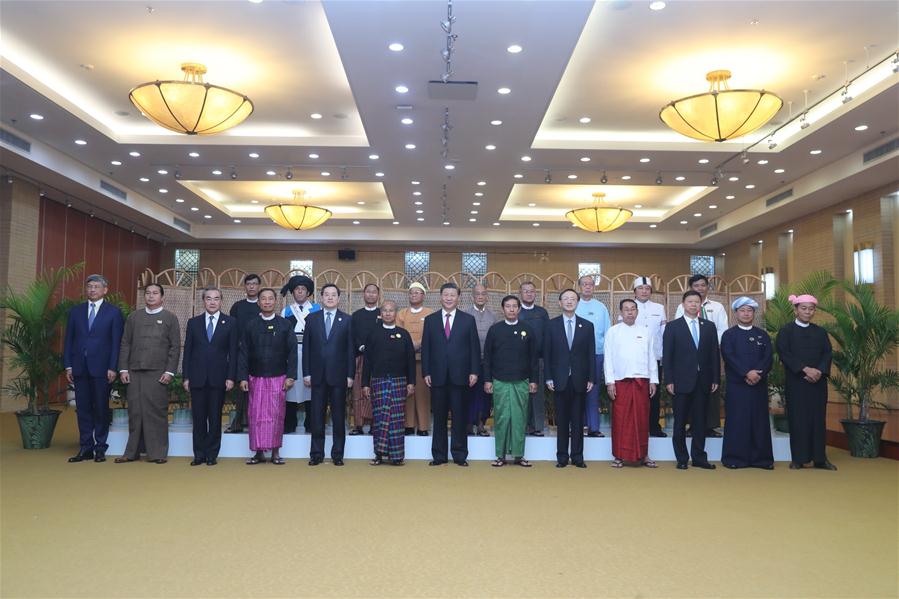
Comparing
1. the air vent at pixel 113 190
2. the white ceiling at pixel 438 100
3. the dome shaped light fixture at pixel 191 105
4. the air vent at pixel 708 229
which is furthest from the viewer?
the air vent at pixel 708 229

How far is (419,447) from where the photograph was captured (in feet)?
Result: 22.3

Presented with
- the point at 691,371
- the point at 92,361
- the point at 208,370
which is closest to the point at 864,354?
the point at 691,371

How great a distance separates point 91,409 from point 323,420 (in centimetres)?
230

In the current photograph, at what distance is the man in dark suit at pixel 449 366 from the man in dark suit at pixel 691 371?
1.91 metres

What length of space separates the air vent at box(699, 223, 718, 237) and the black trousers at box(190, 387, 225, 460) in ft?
45.1

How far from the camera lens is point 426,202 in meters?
14.7

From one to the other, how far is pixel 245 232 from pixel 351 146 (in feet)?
28.0

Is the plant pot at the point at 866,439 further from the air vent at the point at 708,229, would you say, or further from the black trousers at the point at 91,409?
the air vent at the point at 708,229

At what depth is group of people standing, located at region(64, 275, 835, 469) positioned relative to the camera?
21.0 ft

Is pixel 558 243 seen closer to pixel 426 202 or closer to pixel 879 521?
pixel 426 202

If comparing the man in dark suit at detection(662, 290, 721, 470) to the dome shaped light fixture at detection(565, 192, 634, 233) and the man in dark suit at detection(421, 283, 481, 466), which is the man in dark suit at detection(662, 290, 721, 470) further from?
the dome shaped light fixture at detection(565, 192, 634, 233)

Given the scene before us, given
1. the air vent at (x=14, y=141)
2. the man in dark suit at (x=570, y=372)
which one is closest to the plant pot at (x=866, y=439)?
the man in dark suit at (x=570, y=372)

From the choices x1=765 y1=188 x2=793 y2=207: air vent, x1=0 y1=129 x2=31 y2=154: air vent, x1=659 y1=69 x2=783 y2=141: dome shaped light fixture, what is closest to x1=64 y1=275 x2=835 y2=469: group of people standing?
x1=659 y1=69 x2=783 y2=141: dome shaped light fixture

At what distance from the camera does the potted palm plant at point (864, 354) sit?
7121 mm
